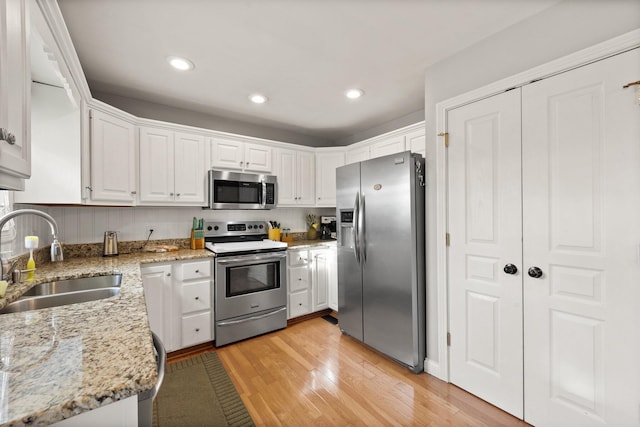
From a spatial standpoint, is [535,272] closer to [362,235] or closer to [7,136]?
[362,235]

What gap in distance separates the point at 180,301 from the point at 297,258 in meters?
1.28

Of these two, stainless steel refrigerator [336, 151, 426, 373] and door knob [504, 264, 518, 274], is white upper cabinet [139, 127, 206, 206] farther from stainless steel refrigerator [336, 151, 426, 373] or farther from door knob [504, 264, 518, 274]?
door knob [504, 264, 518, 274]

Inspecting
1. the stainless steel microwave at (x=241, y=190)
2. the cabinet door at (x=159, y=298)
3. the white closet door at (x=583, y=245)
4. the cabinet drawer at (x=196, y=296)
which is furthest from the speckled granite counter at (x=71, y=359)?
the white closet door at (x=583, y=245)

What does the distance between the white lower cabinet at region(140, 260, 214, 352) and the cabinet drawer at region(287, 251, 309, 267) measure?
90cm

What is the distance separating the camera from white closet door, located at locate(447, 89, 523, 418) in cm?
173

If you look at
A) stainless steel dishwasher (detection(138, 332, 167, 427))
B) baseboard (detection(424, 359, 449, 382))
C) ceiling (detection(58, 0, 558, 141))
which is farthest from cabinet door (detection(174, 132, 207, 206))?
baseboard (detection(424, 359, 449, 382))

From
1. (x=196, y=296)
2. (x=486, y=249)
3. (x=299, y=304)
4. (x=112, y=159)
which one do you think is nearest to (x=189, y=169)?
(x=112, y=159)

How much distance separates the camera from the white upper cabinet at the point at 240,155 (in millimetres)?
3061

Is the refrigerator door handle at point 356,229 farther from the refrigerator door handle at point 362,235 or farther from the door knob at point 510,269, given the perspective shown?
the door knob at point 510,269

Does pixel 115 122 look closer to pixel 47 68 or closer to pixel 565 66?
pixel 47 68

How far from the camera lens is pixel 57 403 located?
54cm

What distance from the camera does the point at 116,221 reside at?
2770 mm

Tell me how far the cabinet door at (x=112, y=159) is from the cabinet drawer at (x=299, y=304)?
1.93m

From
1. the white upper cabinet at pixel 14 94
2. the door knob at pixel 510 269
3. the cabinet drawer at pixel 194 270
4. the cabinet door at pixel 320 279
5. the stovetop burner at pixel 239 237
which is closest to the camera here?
the white upper cabinet at pixel 14 94
